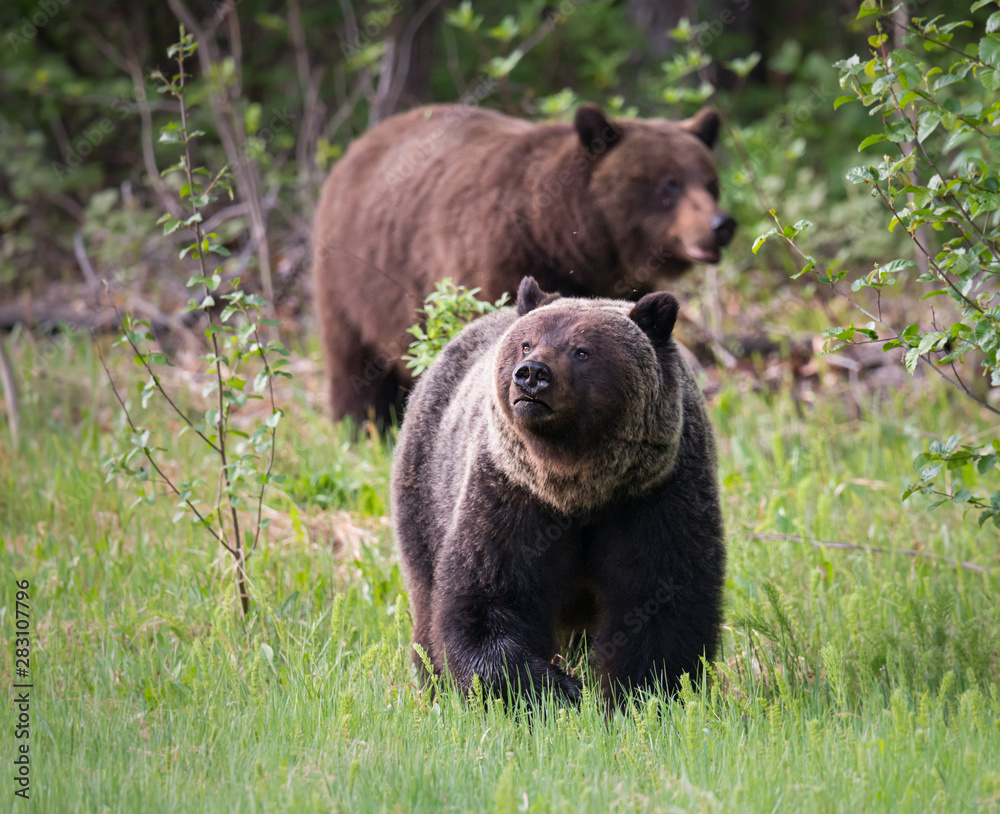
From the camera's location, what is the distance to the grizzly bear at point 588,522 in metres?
3.69

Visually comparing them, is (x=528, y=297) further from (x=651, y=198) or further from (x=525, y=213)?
(x=651, y=198)

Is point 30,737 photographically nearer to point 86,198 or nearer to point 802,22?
point 86,198

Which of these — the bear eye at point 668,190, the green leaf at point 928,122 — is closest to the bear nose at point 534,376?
the green leaf at point 928,122

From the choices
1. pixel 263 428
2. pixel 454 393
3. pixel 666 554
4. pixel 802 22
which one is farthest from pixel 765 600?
pixel 802 22

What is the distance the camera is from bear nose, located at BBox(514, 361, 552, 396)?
3490 millimetres

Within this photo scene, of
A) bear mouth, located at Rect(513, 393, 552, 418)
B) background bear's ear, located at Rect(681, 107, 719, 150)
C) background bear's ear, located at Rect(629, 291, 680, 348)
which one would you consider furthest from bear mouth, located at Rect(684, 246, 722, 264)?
bear mouth, located at Rect(513, 393, 552, 418)

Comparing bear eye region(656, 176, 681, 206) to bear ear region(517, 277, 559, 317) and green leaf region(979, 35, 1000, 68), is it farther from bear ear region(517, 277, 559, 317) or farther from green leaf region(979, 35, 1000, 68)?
green leaf region(979, 35, 1000, 68)

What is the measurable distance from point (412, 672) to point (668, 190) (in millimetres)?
3897

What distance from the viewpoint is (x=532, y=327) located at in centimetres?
376

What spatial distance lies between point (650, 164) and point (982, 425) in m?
2.96

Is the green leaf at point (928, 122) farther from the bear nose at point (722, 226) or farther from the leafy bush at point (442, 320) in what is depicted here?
the bear nose at point (722, 226)

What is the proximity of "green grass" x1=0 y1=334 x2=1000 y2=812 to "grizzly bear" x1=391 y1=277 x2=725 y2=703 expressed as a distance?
19cm

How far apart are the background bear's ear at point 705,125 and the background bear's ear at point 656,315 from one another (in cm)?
379

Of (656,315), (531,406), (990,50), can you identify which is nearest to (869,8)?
(990,50)
